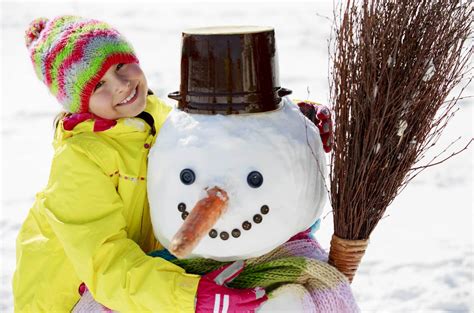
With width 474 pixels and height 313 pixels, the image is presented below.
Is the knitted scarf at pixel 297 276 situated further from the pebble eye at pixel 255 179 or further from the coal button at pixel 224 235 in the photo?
the pebble eye at pixel 255 179

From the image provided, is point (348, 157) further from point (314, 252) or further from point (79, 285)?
point (79, 285)

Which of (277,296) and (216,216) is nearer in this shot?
(216,216)

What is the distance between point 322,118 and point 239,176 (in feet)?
1.27

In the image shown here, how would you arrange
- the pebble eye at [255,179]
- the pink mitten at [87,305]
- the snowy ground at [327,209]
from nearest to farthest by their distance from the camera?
the pebble eye at [255,179]
the pink mitten at [87,305]
the snowy ground at [327,209]

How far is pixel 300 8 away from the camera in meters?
8.06

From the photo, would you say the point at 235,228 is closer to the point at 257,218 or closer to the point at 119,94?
the point at 257,218

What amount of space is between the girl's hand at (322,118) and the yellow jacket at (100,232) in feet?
1.32

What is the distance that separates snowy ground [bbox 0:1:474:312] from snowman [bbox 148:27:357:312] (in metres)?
0.30

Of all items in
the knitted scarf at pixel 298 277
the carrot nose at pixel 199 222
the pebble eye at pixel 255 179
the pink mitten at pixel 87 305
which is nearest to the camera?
the carrot nose at pixel 199 222

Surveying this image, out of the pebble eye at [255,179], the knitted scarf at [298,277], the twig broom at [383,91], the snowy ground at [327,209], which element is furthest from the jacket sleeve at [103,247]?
the snowy ground at [327,209]

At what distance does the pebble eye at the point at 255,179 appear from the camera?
1.72 metres

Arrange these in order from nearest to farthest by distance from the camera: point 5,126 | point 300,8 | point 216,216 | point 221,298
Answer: point 216,216, point 221,298, point 5,126, point 300,8

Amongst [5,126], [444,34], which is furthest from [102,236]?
[5,126]

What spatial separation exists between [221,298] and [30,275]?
536 millimetres
